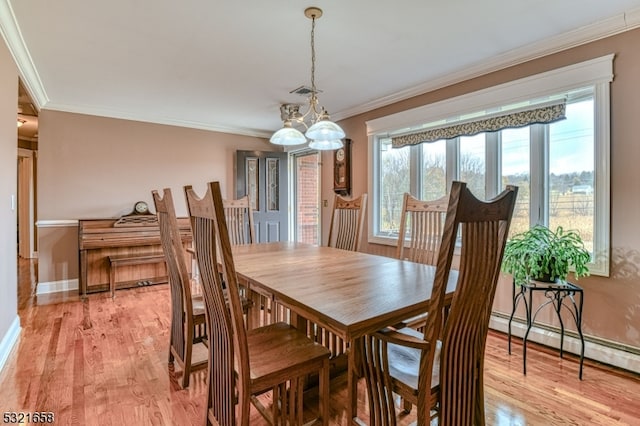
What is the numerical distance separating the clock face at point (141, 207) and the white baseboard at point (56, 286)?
110cm

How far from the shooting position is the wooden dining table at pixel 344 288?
116 centimetres

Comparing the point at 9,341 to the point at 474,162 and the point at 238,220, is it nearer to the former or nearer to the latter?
the point at 238,220

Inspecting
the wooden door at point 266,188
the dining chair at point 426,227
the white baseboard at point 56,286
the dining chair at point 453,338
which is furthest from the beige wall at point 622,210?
the white baseboard at point 56,286

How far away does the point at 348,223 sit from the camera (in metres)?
2.92

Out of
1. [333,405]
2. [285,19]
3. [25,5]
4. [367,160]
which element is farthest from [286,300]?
[367,160]

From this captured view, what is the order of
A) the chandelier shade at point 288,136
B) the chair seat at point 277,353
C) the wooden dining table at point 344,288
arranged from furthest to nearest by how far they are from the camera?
the chandelier shade at point 288,136
the chair seat at point 277,353
the wooden dining table at point 344,288

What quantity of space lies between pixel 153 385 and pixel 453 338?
1.80 metres

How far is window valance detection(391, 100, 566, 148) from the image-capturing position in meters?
2.51

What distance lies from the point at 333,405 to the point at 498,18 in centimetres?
258

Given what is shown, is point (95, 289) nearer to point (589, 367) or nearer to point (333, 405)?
point (333, 405)

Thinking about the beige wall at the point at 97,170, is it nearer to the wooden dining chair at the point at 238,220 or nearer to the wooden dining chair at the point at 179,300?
the wooden dining chair at the point at 238,220

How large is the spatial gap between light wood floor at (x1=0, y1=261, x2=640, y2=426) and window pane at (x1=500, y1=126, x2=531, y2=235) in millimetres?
1003

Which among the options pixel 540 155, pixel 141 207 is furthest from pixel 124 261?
pixel 540 155

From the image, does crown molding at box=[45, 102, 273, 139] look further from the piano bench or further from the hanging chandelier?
the hanging chandelier
